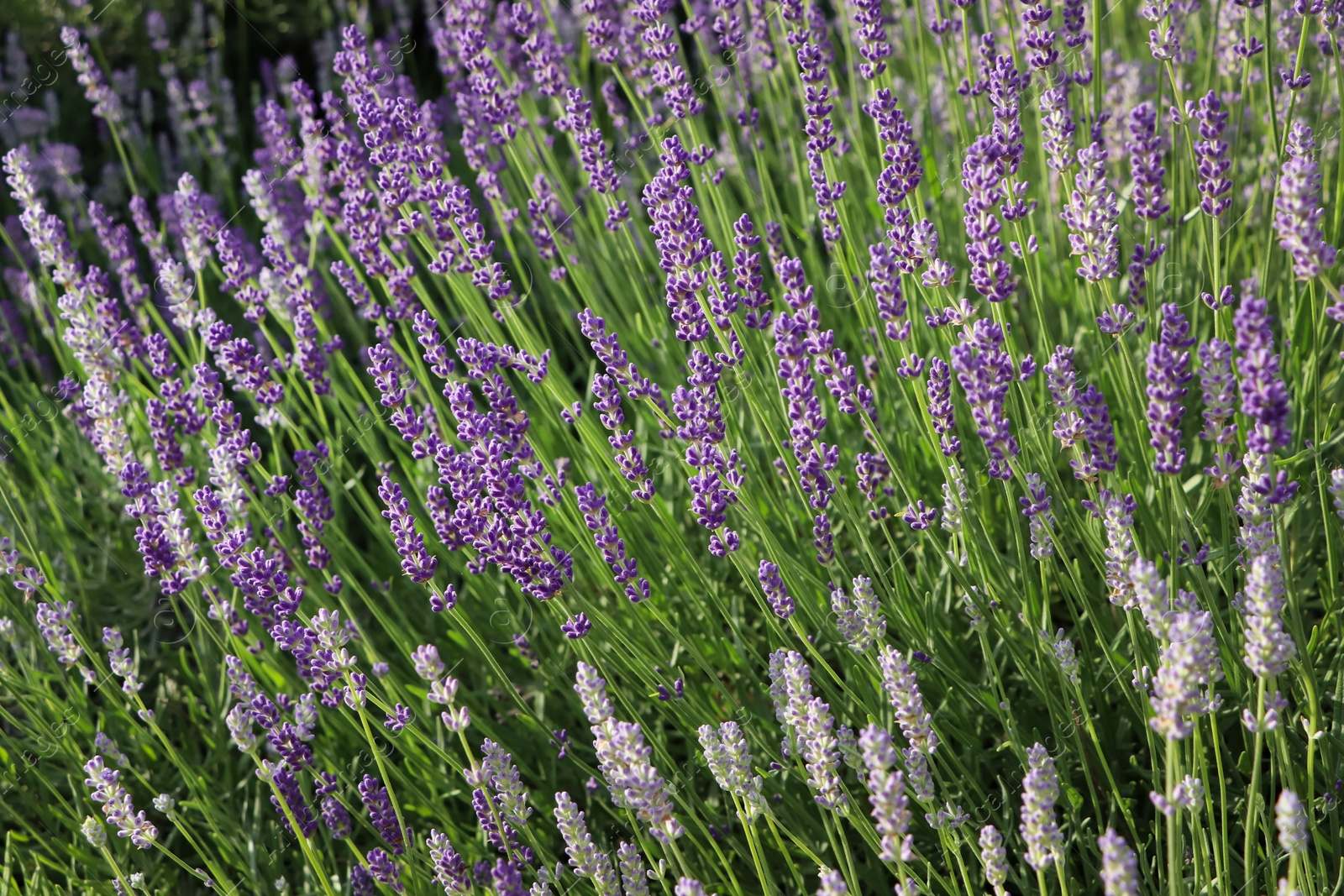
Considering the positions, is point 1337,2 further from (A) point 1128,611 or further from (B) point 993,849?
(B) point 993,849

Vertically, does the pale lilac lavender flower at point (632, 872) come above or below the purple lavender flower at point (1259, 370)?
below

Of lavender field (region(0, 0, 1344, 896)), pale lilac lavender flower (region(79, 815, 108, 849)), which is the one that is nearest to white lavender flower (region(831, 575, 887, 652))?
lavender field (region(0, 0, 1344, 896))

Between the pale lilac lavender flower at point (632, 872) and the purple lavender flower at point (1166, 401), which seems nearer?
the purple lavender flower at point (1166, 401)

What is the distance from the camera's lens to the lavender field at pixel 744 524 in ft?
5.98

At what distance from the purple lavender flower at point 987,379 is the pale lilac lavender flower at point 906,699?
37 centimetres

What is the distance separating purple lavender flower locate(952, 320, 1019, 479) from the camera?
1665mm

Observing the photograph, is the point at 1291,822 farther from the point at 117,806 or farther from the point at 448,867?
the point at 117,806

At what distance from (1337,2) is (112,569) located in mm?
3861

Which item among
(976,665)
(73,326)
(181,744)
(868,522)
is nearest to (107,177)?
(73,326)

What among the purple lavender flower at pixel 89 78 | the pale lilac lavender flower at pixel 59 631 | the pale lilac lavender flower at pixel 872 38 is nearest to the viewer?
the pale lilac lavender flower at pixel 59 631

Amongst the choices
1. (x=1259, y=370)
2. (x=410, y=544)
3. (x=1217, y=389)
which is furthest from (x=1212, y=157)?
(x=410, y=544)

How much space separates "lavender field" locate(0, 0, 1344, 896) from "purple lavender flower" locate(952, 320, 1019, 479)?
17mm

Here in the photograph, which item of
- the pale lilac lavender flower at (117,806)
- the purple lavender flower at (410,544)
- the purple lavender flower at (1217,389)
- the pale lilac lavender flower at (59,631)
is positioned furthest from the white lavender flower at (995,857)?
the pale lilac lavender flower at (59,631)

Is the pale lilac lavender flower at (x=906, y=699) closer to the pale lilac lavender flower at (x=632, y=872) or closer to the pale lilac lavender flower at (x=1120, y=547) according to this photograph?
the pale lilac lavender flower at (x=1120, y=547)
